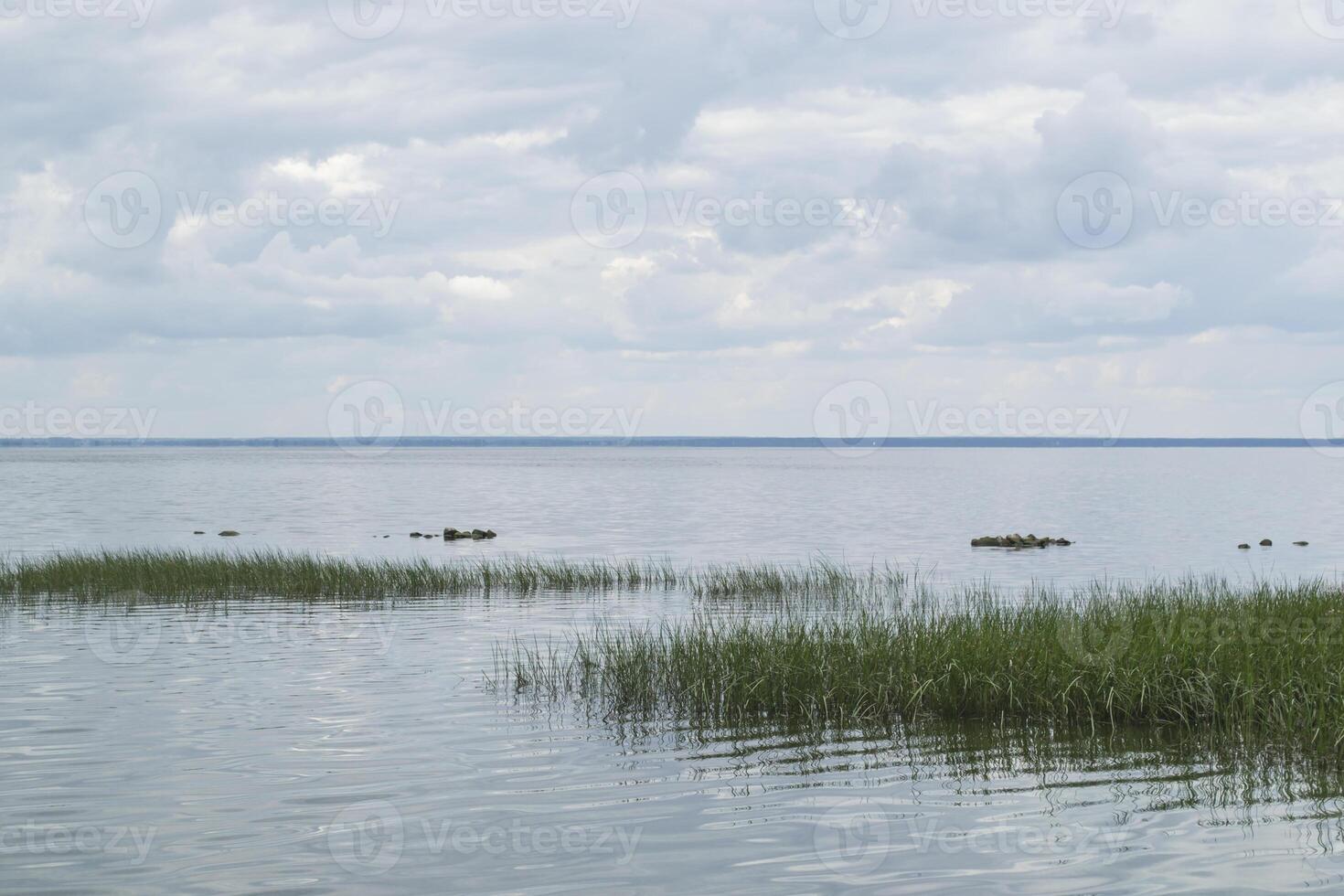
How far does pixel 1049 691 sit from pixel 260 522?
60.5 metres

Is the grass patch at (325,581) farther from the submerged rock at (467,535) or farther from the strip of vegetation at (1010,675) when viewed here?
the submerged rock at (467,535)

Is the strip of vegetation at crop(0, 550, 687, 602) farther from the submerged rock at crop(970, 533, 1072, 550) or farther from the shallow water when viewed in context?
the submerged rock at crop(970, 533, 1072, 550)

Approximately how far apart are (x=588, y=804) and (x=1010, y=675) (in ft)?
19.3

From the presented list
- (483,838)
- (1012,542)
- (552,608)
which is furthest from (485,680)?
(1012,542)

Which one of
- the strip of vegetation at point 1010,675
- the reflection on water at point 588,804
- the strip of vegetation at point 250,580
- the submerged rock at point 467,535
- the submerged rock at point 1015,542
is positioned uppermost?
the submerged rock at point 467,535

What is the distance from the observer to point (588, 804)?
1181cm

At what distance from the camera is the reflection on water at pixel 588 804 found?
9.83m

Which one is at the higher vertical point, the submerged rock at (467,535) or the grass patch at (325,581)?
the submerged rock at (467,535)

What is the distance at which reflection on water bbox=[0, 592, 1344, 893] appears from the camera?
9.83 m

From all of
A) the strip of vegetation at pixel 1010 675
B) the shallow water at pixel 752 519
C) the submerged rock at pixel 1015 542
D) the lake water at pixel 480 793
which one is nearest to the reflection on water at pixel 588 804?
the lake water at pixel 480 793

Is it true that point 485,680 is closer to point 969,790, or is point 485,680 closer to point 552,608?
point 969,790

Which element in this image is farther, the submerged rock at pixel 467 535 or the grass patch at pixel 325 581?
the submerged rock at pixel 467 535

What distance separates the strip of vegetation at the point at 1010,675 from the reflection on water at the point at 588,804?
21.7 inches

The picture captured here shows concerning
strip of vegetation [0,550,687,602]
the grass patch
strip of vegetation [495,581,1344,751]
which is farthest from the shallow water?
strip of vegetation [495,581,1344,751]
